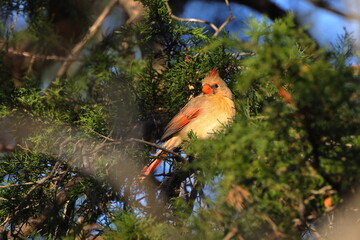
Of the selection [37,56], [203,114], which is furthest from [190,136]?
[37,56]

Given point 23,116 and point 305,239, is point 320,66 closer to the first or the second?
point 305,239

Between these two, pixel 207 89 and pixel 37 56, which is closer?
pixel 37 56

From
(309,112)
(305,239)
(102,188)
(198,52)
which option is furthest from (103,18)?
(305,239)

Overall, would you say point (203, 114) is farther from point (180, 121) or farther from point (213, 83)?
point (213, 83)

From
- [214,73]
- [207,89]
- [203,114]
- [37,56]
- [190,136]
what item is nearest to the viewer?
[37,56]

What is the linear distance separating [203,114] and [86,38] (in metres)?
1.39

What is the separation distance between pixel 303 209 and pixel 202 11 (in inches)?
141

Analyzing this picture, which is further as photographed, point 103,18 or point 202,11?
point 202,11

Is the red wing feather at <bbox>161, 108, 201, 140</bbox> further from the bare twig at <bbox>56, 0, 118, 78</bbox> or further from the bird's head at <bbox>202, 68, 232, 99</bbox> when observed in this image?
the bare twig at <bbox>56, 0, 118, 78</bbox>

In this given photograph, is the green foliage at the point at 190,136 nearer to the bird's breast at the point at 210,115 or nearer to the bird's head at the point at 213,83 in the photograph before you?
the bird's head at the point at 213,83

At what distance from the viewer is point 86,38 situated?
6.67ft

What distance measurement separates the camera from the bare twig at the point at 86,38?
195 cm

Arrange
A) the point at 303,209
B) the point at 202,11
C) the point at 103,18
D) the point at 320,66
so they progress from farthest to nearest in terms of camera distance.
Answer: the point at 202,11 < the point at 103,18 < the point at 303,209 < the point at 320,66

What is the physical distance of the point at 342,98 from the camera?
1401 mm
